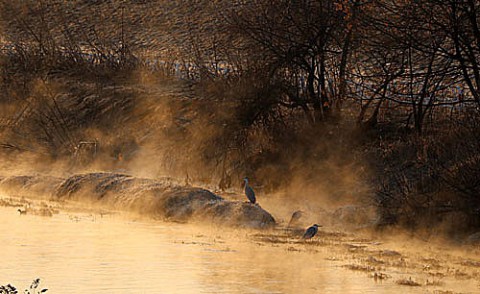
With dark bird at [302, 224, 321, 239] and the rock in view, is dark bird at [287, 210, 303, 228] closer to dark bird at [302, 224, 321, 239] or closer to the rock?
the rock

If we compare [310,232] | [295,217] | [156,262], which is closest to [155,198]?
[295,217]

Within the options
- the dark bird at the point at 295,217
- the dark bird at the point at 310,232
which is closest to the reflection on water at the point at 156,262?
the dark bird at the point at 310,232

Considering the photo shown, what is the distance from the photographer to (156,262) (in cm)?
1420

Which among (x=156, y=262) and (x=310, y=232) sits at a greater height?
(x=310, y=232)

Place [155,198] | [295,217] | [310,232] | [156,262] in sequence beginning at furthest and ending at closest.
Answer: [155,198]
[295,217]
[310,232]
[156,262]

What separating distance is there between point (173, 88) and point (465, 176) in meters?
15.3

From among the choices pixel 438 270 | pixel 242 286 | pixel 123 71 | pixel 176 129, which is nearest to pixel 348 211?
pixel 438 270

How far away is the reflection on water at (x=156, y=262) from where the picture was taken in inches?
485

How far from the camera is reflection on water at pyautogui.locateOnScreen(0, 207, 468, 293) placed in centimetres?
1232

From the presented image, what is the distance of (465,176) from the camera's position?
1585 centimetres

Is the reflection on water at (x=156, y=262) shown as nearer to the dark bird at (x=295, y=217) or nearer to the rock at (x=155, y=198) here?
the rock at (x=155, y=198)

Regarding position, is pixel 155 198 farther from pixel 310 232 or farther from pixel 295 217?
pixel 310 232

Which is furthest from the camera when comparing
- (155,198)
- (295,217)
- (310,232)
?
(155,198)

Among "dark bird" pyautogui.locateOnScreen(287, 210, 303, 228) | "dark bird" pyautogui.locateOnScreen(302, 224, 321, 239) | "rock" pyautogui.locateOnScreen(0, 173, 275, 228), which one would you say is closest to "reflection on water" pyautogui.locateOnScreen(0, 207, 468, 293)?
"rock" pyautogui.locateOnScreen(0, 173, 275, 228)
